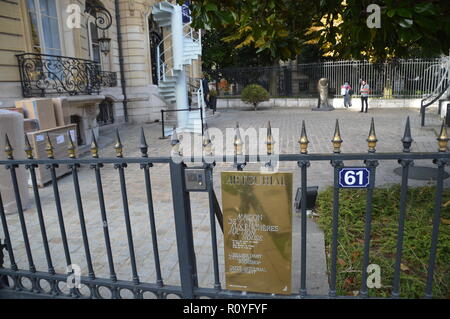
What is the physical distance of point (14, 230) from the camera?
4.91 metres

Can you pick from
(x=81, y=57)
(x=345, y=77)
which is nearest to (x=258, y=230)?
(x=81, y=57)

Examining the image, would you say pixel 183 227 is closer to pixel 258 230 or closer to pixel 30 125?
pixel 258 230

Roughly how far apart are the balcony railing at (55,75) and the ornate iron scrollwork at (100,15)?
Answer: 4.19 metres

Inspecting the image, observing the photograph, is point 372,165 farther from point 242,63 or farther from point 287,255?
point 242,63

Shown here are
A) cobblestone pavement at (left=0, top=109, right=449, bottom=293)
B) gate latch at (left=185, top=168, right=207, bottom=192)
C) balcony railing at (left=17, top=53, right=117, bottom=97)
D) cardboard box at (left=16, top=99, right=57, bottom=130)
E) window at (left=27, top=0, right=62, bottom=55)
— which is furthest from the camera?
window at (left=27, top=0, right=62, bottom=55)

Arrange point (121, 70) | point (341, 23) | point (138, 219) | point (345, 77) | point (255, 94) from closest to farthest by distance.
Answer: point (341, 23)
point (138, 219)
point (121, 70)
point (255, 94)
point (345, 77)

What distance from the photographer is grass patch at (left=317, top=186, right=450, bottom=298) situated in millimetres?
3062

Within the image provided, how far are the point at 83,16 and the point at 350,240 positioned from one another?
1233 cm

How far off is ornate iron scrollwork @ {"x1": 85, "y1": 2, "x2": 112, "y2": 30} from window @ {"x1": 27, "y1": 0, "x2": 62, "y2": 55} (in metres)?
3.29

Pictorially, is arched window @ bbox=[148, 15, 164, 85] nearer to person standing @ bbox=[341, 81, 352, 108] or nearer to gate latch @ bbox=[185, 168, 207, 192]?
person standing @ bbox=[341, 81, 352, 108]

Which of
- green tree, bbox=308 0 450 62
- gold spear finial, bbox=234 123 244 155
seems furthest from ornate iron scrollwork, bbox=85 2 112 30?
gold spear finial, bbox=234 123 244 155

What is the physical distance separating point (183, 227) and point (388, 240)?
2.41 meters

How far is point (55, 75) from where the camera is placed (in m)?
9.44

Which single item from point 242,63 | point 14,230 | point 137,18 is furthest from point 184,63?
point 242,63
